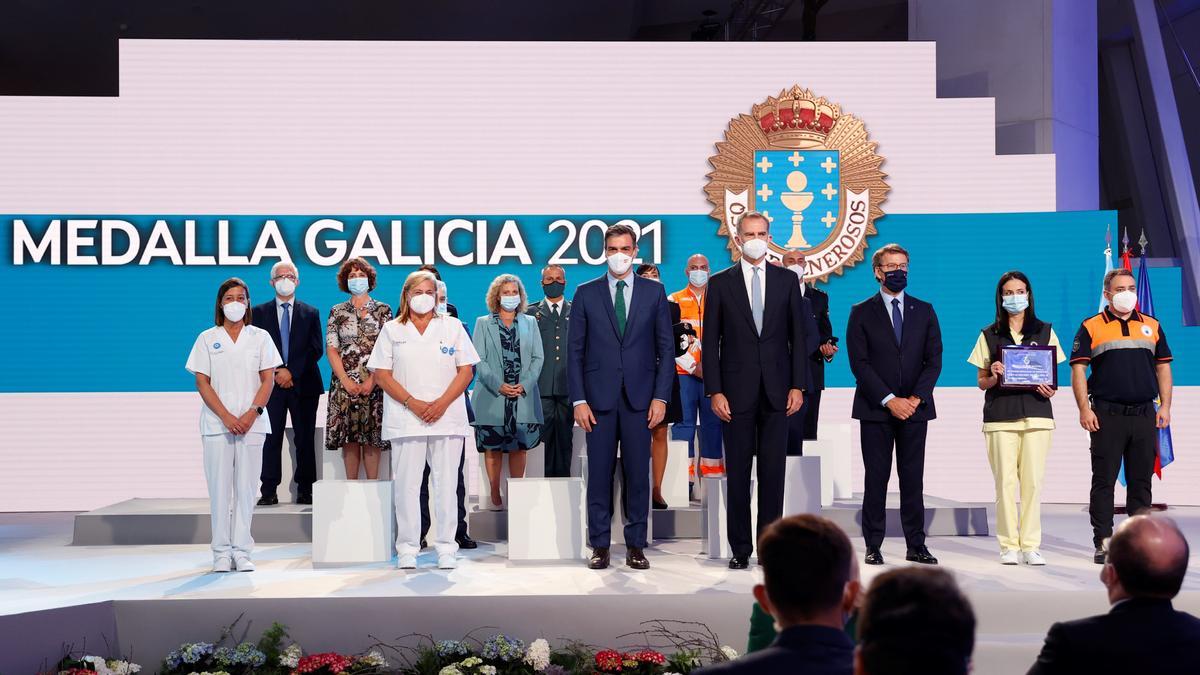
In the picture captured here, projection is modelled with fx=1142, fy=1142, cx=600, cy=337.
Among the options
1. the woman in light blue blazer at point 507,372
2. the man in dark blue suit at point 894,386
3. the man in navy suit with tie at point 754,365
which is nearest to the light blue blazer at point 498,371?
the woman in light blue blazer at point 507,372

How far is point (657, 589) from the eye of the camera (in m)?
4.59

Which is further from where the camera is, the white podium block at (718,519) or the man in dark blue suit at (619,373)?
the white podium block at (718,519)

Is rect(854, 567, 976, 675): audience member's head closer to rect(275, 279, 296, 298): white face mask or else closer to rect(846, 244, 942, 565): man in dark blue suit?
rect(846, 244, 942, 565): man in dark blue suit

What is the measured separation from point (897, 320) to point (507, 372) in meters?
2.03

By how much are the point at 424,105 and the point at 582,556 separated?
4.36 m

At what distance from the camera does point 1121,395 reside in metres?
5.34

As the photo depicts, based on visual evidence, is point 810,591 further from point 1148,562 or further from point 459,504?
point 459,504

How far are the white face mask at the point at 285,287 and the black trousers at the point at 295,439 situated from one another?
56 cm

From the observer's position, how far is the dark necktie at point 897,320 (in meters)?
5.35

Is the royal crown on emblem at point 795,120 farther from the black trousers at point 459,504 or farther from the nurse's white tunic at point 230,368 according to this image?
the nurse's white tunic at point 230,368

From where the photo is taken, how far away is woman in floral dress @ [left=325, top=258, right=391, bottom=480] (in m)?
5.91

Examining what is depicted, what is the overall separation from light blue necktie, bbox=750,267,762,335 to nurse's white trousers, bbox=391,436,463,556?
4.97ft

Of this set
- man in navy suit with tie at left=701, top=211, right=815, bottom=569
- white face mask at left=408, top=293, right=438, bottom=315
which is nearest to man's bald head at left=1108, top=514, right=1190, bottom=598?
man in navy suit with tie at left=701, top=211, right=815, bottom=569

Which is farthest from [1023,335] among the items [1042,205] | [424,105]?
[424,105]
